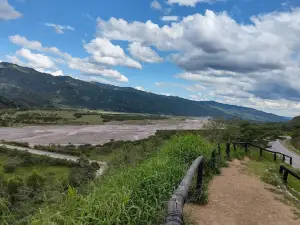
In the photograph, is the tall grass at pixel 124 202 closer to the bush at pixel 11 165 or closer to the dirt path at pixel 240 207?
the dirt path at pixel 240 207

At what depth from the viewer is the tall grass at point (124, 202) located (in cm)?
353

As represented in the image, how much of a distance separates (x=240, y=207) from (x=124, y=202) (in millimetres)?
3810

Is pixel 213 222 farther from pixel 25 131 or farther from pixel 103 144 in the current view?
pixel 25 131

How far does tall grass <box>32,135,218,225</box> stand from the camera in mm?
3533

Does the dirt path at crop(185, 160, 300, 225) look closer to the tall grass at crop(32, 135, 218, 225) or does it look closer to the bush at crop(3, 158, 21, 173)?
the tall grass at crop(32, 135, 218, 225)

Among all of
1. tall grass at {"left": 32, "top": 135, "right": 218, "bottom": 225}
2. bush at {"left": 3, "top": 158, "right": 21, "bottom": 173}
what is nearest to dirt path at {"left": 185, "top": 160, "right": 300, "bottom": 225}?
tall grass at {"left": 32, "top": 135, "right": 218, "bottom": 225}

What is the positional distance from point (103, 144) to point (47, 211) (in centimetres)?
6167

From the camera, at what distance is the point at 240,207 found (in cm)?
694

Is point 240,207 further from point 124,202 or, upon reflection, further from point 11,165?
point 11,165

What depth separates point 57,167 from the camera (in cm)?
5469

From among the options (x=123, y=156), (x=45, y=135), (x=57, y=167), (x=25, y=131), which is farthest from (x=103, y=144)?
(x=123, y=156)

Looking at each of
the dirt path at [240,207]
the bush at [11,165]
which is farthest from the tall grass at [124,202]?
the bush at [11,165]

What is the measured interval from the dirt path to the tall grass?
0.73 m

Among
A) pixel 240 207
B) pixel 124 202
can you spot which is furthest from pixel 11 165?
pixel 124 202
